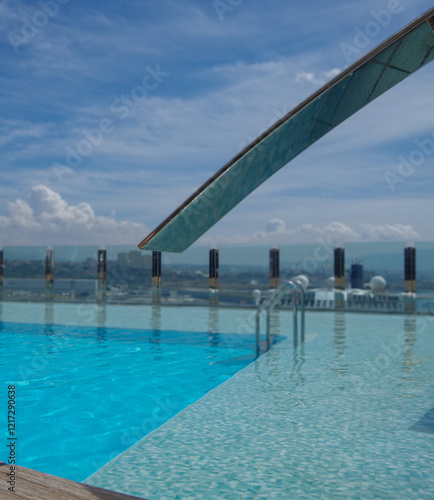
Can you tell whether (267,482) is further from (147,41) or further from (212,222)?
(147,41)

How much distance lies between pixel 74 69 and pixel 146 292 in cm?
861

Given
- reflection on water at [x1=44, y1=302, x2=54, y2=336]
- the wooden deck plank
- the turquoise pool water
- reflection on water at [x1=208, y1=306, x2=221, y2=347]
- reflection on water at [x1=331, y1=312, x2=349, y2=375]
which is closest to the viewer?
the wooden deck plank

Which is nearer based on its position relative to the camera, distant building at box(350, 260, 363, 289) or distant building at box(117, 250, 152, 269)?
distant building at box(350, 260, 363, 289)

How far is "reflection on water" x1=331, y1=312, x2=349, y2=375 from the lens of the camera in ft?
19.6

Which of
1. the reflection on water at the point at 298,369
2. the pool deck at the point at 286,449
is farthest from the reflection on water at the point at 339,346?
the pool deck at the point at 286,449

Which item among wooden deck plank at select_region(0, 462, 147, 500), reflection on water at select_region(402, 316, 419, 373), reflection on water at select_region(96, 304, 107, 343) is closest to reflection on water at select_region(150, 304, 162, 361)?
reflection on water at select_region(96, 304, 107, 343)

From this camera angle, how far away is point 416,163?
395 inches

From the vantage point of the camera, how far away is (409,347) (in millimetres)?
7648

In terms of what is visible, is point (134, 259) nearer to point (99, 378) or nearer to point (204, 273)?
point (204, 273)

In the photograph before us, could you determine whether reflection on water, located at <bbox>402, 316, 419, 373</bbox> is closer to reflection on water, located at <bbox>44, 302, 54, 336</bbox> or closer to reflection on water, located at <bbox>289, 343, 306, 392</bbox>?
reflection on water, located at <bbox>289, 343, 306, 392</bbox>

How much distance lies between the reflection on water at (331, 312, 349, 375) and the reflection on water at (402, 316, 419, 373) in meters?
0.70

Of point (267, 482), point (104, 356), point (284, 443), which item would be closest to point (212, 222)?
point (104, 356)

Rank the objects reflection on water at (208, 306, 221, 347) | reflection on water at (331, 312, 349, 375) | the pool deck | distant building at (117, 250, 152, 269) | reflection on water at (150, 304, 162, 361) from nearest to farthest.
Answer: the pool deck → reflection on water at (331, 312, 349, 375) → reflection on water at (150, 304, 162, 361) → reflection on water at (208, 306, 221, 347) → distant building at (117, 250, 152, 269)

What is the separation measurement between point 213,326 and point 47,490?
8.73 m
